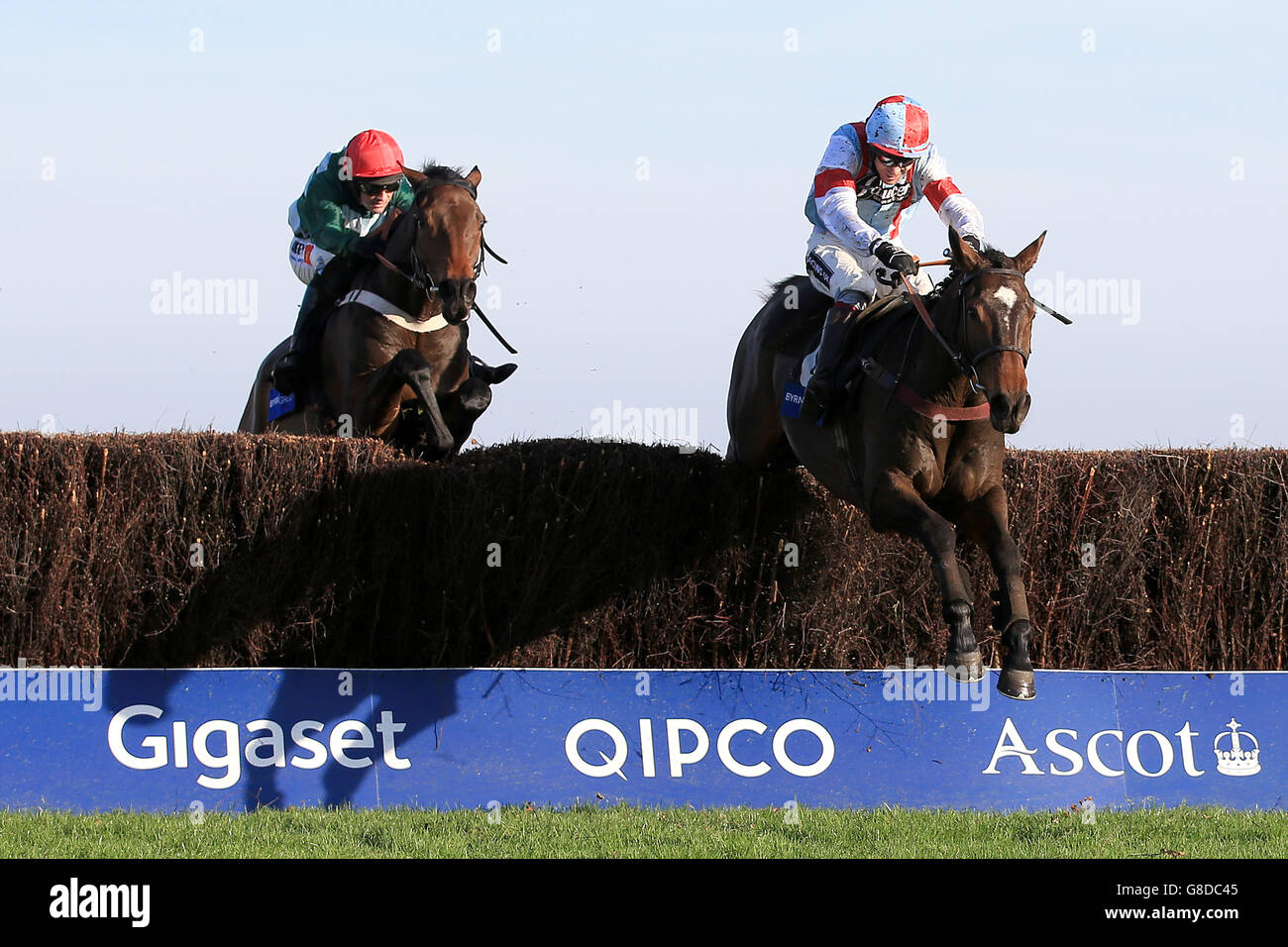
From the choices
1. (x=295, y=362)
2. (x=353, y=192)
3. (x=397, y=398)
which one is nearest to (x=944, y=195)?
(x=397, y=398)

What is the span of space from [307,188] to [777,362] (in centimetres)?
326

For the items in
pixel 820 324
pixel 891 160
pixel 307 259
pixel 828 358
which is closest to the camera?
pixel 828 358

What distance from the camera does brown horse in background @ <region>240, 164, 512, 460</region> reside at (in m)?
9.82

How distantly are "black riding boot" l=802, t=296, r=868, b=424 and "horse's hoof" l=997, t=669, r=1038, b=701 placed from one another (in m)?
1.74

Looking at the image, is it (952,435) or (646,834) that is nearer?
(646,834)

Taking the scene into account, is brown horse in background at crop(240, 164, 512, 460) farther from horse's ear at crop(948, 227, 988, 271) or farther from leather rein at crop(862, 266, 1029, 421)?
horse's ear at crop(948, 227, 988, 271)

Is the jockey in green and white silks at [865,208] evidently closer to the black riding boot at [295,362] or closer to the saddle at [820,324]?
Answer: the saddle at [820,324]

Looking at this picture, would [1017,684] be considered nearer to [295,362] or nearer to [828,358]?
[828,358]

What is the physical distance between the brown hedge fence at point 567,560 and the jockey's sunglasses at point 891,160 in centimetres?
166

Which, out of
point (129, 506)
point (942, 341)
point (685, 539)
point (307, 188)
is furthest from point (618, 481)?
point (307, 188)

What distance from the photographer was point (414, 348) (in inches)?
406

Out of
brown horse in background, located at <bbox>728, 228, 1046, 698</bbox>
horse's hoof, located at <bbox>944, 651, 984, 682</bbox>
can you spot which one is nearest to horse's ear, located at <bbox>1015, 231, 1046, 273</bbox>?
brown horse in background, located at <bbox>728, 228, 1046, 698</bbox>

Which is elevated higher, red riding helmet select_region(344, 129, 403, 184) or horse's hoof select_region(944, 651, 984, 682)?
red riding helmet select_region(344, 129, 403, 184)

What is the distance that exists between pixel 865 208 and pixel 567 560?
2552 mm
